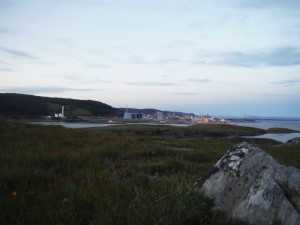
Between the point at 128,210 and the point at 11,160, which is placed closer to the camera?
the point at 128,210

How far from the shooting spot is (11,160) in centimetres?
568

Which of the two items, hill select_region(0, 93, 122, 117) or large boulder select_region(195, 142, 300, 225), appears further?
hill select_region(0, 93, 122, 117)

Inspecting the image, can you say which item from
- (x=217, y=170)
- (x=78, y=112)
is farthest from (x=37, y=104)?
(x=217, y=170)

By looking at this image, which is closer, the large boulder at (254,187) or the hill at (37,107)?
the large boulder at (254,187)

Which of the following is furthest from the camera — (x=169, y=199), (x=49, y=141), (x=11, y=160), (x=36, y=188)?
(x=49, y=141)

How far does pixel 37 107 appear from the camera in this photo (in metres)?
128

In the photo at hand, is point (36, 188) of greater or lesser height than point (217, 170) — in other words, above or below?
below

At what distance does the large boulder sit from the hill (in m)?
87.0

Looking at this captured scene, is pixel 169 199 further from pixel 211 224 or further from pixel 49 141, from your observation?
pixel 49 141

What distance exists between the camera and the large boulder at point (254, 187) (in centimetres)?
299

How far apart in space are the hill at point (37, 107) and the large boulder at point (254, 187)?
87.0 m

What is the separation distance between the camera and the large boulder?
9.80 feet

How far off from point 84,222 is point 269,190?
263 centimetres

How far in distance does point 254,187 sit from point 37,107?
→ 142539 mm
